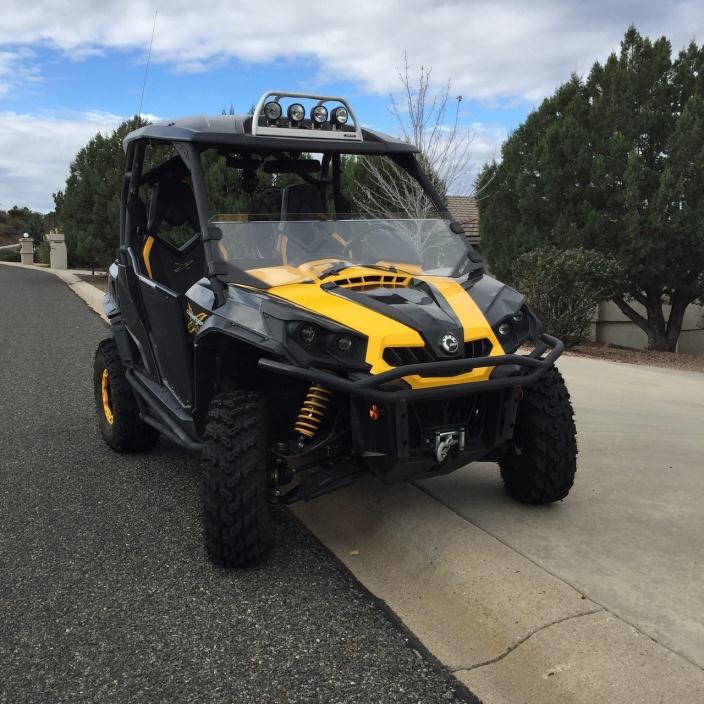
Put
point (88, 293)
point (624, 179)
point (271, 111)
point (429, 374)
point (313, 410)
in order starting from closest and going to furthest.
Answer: point (429, 374), point (313, 410), point (271, 111), point (624, 179), point (88, 293)

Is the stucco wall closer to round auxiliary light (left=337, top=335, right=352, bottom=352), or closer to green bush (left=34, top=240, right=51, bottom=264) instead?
round auxiliary light (left=337, top=335, right=352, bottom=352)

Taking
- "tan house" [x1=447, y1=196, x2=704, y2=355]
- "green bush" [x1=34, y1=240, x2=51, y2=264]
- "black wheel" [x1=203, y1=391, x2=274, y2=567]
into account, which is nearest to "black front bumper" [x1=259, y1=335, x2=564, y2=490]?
"black wheel" [x1=203, y1=391, x2=274, y2=567]

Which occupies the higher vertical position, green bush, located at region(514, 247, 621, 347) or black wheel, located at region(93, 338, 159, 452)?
green bush, located at region(514, 247, 621, 347)

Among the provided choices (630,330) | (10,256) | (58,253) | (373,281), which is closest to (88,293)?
(630,330)

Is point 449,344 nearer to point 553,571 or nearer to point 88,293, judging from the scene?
point 553,571

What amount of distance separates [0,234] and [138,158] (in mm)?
65556

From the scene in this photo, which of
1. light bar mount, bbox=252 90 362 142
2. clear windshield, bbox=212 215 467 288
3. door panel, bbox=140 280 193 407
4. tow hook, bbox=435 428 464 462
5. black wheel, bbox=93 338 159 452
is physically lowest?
black wheel, bbox=93 338 159 452

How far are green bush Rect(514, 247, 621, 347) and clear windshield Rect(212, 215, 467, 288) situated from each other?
7.20m

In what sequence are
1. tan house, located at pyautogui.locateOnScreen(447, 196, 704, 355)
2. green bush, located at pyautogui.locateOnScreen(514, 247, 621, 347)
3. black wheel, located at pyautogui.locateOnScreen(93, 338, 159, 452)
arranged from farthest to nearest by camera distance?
1. tan house, located at pyautogui.locateOnScreen(447, 196, 704, 355)
2. green bush, located at pyautogui.locateOnScreen(514, 247, 621, 347)
3. black wheel, located at pyautogui.locateOnScreen(93, 338, 159, 452)

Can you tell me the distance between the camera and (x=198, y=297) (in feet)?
11.1

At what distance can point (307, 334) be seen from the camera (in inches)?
111

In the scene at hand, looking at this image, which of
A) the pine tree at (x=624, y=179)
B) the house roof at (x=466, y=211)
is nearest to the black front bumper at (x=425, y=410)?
the pine tree at (x=624, y=179)

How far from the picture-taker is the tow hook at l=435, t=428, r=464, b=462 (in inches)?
114

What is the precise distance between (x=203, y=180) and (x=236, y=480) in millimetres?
1448
